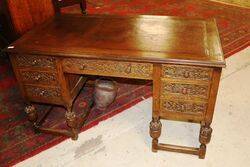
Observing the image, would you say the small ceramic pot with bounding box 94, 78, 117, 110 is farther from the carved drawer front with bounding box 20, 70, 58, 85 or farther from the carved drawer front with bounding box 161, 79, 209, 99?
the carved drawer front with bounding box 161, 79, 209, 99

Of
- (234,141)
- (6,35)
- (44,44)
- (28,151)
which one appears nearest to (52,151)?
(28,151)

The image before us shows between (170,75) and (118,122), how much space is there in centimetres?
93

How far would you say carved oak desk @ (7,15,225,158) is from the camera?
1827 mm

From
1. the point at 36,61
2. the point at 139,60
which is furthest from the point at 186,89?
the point at 36,61

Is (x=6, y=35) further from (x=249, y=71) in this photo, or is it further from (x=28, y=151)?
(x=249, y=71)

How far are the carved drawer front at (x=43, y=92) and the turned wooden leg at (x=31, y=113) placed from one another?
0.15m

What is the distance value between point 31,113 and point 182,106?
1328mm

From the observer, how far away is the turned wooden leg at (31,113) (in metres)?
2.36

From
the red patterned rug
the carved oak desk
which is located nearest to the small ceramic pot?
the red patterned rug

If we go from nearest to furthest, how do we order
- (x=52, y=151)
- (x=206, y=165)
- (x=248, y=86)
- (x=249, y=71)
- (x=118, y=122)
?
(x=206, y=165)
(x=52, y=151)
(x=118, y=122)
(x=248, y=86)
(x=249, y=71)

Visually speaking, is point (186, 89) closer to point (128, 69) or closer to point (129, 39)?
point (128, 69)

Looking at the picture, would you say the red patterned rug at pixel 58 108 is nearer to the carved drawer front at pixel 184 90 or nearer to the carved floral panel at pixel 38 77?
the carved floral panel at pixel 38 77

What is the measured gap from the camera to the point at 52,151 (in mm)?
2330

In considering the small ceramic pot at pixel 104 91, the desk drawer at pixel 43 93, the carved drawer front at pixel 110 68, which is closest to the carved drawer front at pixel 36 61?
the carved drawer front at pixel 110 68
